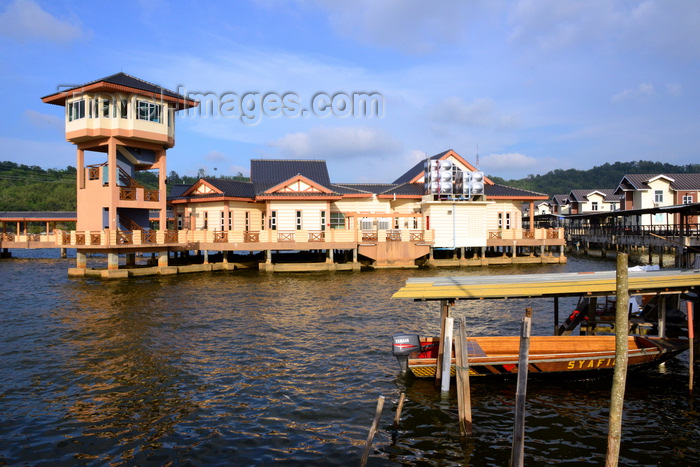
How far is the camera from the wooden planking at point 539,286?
12.4 meters

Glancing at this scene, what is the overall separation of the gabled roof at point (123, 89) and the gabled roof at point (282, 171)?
9.83 m

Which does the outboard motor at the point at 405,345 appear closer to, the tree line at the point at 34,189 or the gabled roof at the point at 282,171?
the gabled roof at the point at 282,171

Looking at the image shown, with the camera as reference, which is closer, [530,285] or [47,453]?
[47,453]

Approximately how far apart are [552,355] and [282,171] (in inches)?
1483

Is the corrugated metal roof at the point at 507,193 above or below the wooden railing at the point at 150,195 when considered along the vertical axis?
above

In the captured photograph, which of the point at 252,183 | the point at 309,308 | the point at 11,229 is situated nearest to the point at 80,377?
the point at 309,308

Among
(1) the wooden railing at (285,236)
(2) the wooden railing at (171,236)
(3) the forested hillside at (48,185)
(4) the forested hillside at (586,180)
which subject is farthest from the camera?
(4) the forested hillside at (586,180)

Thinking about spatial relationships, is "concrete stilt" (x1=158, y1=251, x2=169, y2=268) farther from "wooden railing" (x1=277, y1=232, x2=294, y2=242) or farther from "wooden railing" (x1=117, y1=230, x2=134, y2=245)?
"wooden railing" (x1=277, y1=232, x2=294, y2=242)

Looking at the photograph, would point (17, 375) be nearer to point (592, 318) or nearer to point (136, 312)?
point (136, 312)

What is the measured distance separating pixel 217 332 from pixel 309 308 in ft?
18.1

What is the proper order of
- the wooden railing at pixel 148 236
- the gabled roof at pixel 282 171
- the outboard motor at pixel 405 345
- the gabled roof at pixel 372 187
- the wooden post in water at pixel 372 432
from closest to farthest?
the wooden post in water at pixel 372 432 < the outboard motor at pixel 405 345 < the wooden railing at pixel 148 236 < the gabled roof at pixel 372 187 < the gabled roof at pixel 282 171

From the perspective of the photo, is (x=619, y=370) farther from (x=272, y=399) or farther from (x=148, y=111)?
(x=148, y=111)

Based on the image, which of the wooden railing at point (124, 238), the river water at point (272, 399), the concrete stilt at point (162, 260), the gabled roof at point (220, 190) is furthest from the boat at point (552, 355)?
the gabled roof at point (220, 190)

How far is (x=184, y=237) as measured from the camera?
3719 cm
